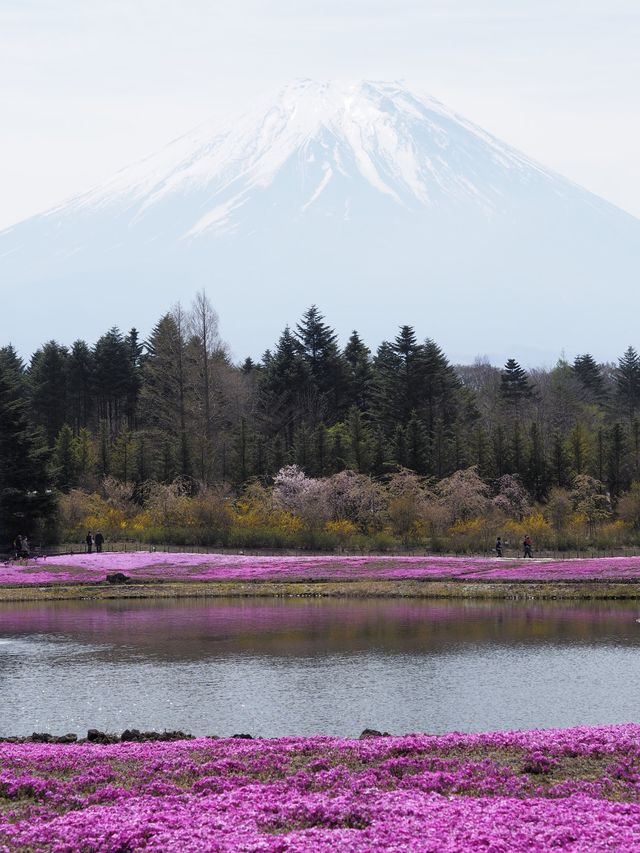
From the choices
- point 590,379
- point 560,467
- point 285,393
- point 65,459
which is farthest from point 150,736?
point 590,379

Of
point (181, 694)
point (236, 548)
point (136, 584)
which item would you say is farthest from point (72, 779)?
point (236, 548)

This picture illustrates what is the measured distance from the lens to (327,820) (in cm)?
1431

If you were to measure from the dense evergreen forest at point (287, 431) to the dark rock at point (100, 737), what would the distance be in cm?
5247

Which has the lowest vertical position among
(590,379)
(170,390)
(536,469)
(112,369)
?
(536,469)

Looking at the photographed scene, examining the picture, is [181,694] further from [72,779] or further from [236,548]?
[236,548]

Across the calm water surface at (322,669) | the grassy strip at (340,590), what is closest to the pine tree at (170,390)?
the grassy strip at (340,590)

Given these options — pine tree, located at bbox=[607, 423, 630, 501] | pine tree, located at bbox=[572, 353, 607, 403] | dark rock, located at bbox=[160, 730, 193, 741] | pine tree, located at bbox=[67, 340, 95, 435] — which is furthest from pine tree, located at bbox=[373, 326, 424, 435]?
dark rock, located at bbox=[160, 730, 193, 741]

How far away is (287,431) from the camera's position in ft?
363

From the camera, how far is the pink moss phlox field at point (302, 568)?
50125 millimetres

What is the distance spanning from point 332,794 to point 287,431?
312ft

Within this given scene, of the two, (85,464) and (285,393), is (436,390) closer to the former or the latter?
(285,393)

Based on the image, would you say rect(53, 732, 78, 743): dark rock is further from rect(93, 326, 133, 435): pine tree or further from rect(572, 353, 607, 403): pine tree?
rect(572, 353, 607, 403): pine tree

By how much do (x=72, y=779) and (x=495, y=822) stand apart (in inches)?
267

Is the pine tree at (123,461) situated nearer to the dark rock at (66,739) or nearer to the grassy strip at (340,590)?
the grassy strip at (340,590)
